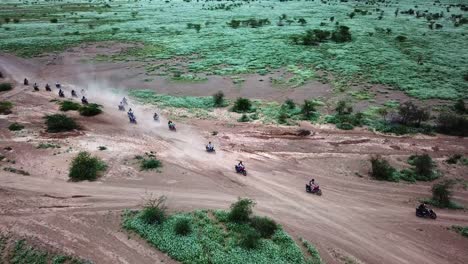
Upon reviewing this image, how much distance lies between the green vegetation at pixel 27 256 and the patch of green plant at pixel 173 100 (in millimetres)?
22263

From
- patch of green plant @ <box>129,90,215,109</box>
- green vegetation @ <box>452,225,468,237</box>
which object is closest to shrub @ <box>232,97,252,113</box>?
patch of green plant @ <box>129,90,215,109</box>

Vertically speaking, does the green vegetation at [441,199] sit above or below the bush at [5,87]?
below

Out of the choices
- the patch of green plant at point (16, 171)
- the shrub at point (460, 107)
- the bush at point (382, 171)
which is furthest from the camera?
the shrub at point (460, 107)

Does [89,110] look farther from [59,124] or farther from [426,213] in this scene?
[426,213]

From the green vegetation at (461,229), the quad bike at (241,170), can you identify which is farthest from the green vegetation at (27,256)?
the green vegetation at (461,229)

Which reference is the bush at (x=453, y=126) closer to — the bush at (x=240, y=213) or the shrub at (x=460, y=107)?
the shrub at (x=460, y=107)

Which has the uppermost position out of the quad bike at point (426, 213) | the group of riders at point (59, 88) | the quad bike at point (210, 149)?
the group of riders at point (59, 88)

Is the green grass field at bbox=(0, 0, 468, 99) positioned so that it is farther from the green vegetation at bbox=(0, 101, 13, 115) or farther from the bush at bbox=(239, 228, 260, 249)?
the bush at bbox=(239, 228, 260, 249)

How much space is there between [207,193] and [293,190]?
5.15 m

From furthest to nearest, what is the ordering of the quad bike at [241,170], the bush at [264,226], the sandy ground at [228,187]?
the quad bike at [241,170]
the bush at [264,226]
the sandy ground at [228,187]

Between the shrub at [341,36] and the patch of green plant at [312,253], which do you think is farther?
the shrub at [341,36]

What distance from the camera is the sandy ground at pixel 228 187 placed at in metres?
18.3

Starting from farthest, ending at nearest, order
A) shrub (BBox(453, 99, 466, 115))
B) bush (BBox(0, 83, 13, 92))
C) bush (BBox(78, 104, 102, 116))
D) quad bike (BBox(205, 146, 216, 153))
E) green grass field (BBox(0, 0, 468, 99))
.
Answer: green grass field (BBox(0, 0, 468, 99)), bush (BBox(0, 83, 13, 92)), shrub (BBox(453, 99, 466, 115)), bush (BBox(78, 104, 102, 116)), quad bike (BBox(205, 146, 216, 153))

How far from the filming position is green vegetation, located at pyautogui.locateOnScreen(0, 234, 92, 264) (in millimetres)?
16328
